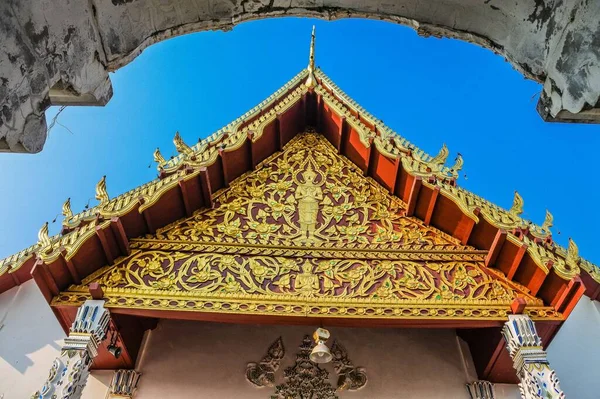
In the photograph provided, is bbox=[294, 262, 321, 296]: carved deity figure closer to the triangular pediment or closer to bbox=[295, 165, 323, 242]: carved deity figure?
the triangular pediment

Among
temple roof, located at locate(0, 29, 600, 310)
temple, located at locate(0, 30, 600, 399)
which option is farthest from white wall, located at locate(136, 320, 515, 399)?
temple roof, located at locate(0, 29, 600, 310)

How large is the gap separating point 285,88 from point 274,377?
11.5 feet

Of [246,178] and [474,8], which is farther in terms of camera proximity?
[246,178]

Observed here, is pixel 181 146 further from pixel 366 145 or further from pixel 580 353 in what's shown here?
pixel 580 353

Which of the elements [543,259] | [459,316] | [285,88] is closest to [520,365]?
[459,316]

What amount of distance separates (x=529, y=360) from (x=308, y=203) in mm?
2393

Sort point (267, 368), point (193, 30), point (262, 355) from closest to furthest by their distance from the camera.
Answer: point (193, 30) → point (267, 368) → point (262, 355)

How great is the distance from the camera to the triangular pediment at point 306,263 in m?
4.11

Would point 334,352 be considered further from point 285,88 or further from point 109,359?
point 285,88

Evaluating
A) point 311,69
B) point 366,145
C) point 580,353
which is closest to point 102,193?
point 366,145

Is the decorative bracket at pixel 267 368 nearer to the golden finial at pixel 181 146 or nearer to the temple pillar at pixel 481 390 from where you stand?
the temple pillar at pixel 481 390

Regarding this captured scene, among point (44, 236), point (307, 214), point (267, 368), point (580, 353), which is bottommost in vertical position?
point (580, 353)

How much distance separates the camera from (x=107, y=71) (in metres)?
2.08

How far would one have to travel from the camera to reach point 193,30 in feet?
7.48
